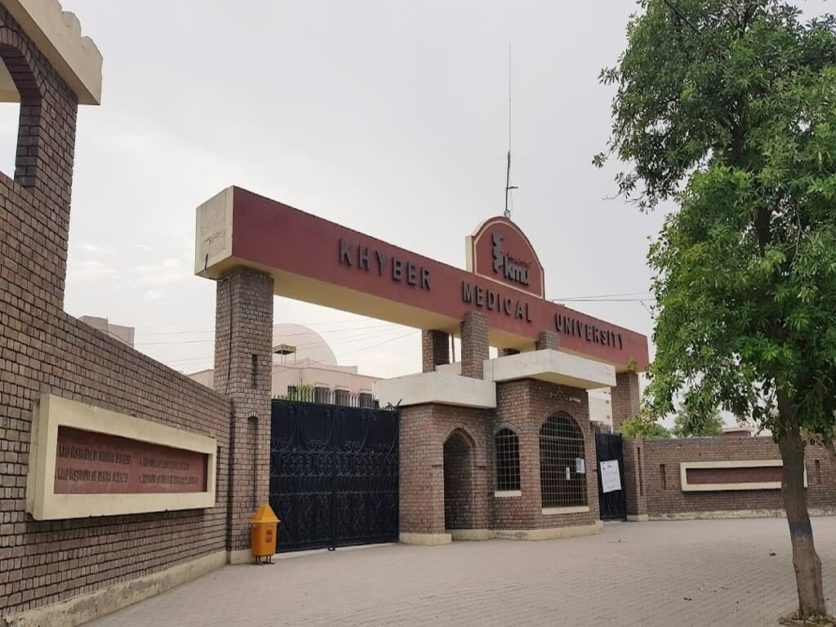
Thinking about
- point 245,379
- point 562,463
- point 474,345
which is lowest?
point 562,463

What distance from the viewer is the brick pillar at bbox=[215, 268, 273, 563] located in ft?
41.6

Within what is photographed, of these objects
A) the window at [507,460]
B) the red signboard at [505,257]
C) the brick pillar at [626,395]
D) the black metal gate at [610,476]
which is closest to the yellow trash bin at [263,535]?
the window at [507,460]

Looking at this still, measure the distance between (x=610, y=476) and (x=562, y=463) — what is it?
5868 millimetres

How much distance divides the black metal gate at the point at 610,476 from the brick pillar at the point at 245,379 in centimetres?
1318

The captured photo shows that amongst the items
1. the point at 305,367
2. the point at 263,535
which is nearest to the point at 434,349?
the point at 263,535

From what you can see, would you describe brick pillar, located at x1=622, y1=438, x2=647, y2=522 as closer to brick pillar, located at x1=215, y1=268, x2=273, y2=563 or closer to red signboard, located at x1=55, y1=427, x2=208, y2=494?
brick pillar, located at x1=215, y1=268, x2=273, y2=563

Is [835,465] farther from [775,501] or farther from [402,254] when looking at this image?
[402,254]

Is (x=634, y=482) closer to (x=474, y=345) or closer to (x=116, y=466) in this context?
(x=474, y=345)

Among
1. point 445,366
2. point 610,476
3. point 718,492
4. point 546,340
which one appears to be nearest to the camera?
point 445,366

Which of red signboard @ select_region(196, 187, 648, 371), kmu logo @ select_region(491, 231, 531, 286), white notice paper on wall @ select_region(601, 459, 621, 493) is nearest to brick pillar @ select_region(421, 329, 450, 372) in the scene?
red signboard @ select_region(196, 187, 648, 371)

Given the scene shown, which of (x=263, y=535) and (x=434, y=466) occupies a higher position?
(x=434, y=466)

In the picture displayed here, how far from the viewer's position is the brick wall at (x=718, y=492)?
2441 cm

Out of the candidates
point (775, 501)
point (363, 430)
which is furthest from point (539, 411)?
point (775, 501)

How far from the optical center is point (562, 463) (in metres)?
18.1
